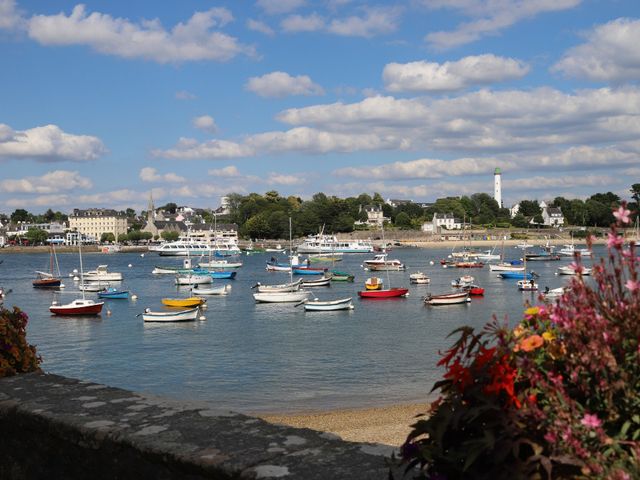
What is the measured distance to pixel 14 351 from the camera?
274 inches

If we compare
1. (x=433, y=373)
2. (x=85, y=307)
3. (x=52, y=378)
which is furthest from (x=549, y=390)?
(x=85, y=307)

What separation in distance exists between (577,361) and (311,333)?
4289 centimetres

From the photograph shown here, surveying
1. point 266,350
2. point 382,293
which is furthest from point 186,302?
point 266,350

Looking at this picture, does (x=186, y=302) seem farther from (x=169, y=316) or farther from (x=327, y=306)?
(x=327, y=306)

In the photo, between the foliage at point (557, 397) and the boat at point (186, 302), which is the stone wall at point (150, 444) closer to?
the foliage at point (557, 397)

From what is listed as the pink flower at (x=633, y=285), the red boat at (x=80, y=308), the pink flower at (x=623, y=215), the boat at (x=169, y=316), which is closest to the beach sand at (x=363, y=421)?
the pink flower at (x=623, y=215)

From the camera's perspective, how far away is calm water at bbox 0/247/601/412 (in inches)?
1131

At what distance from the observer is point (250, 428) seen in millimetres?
4727

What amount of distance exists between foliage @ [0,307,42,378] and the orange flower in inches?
214

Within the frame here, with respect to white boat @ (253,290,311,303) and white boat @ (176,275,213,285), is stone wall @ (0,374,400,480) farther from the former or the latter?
white boat @ (176,275,213,285)

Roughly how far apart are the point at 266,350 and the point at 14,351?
32.5 m

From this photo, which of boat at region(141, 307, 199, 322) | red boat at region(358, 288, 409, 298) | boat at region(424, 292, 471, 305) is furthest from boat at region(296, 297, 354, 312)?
boat at region(141, 307, 199, 322)

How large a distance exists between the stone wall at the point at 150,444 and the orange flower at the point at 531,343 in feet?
3.92

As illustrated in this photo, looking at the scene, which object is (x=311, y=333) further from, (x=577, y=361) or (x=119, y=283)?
(x=119, y=283)
